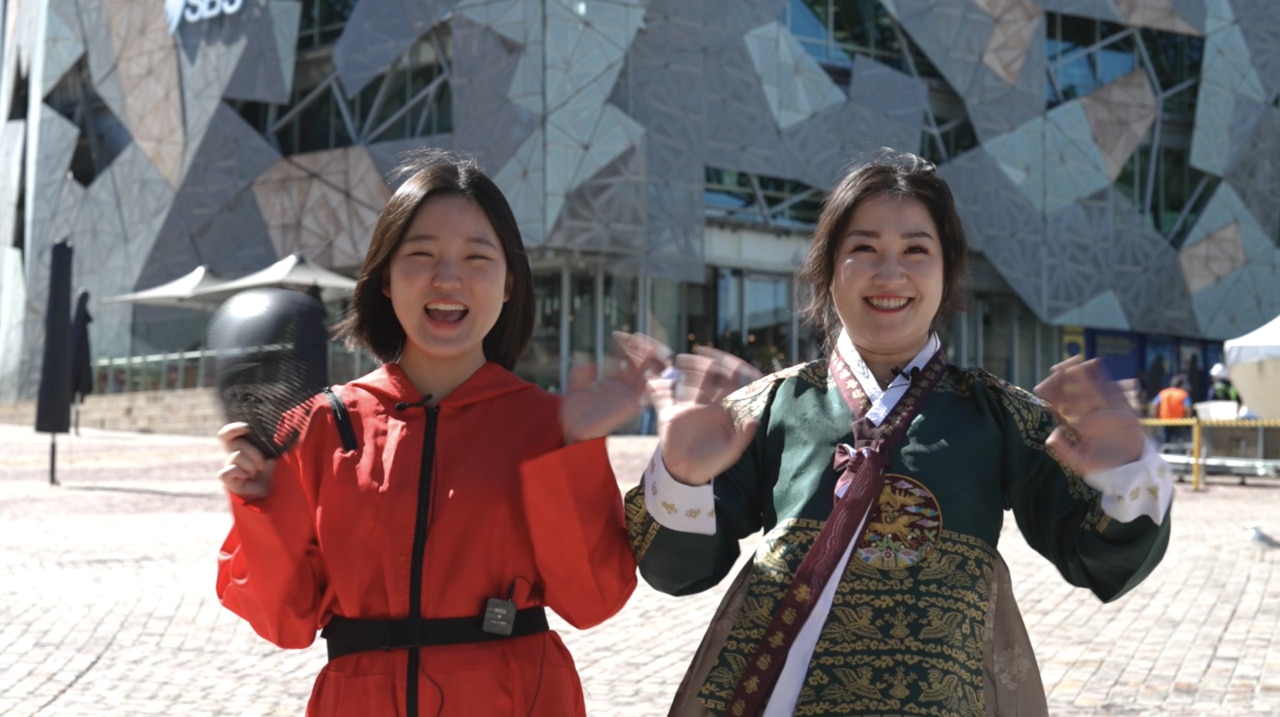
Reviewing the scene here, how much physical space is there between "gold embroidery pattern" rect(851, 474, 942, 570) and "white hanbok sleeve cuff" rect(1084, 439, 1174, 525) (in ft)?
0.93

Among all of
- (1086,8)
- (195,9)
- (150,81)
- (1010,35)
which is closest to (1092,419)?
(195,9)

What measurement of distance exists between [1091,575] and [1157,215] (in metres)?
34.4

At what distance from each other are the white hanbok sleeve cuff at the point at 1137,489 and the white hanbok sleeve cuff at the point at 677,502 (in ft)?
2.12

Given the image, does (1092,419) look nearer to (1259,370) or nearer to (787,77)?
(1259,370)

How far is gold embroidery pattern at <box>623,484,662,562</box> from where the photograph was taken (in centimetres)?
228

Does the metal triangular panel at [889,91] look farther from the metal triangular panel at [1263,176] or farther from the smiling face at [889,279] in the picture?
the smiling face at [889,279]

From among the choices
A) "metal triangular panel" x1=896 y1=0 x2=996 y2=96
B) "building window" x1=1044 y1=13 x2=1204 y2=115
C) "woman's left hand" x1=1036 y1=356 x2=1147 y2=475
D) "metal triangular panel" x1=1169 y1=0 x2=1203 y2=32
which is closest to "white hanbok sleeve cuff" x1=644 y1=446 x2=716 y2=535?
A: "woman's left hand" x1=1036 y1=356 x2=1147 y2=475

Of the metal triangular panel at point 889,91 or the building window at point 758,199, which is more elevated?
the metal triangular panel at point 889,91

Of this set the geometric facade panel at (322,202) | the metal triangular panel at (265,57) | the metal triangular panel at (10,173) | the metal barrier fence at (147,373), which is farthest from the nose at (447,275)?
the metal triangular panel at (10,173)

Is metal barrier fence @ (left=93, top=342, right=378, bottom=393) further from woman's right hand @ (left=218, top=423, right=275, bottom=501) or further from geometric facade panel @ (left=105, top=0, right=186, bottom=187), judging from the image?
woman's right hand @ (left=218, top=423, right=275, bottom=501)

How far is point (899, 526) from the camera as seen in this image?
231cm

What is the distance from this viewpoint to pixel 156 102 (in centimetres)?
3045

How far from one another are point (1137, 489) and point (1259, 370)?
1091 centimetres

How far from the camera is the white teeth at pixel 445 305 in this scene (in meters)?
2.38
